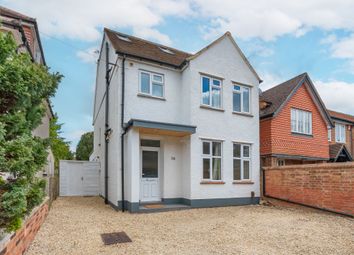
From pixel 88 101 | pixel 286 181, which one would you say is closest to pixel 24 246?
pixel 286 181

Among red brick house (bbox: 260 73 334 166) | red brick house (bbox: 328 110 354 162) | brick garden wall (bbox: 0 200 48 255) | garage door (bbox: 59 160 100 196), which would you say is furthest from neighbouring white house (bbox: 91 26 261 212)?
red brick house (bbox: 328 110 354 162)

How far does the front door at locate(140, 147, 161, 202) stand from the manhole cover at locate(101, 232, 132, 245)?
4403mm

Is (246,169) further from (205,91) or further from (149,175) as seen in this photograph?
(149,175)

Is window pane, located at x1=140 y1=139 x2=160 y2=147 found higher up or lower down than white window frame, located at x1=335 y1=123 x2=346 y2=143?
lower down

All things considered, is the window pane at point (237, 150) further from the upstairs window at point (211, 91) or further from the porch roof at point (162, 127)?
the porch roof at point (162, 127)

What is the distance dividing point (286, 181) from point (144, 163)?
22.1ft

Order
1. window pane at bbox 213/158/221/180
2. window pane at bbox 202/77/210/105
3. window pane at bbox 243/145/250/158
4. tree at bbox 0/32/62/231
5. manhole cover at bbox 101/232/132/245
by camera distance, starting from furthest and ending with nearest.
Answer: window pane at bbox 243/145/250/158
window pane at bbox 202/77/210/105
window pane at bbox 213/158/221/180
manhole cover at bbox 101/232/132/245
tree at bbox 0/32/62/231

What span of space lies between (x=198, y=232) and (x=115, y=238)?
7.21 feet

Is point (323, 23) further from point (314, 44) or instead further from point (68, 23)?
point (68, 23)

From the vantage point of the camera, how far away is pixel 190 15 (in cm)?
1160

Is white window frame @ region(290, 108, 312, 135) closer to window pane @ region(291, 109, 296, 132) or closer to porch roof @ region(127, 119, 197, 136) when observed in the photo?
window pane @ region(291, 109, 296, 132)

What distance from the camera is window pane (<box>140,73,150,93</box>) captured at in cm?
1188

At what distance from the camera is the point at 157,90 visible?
484 inches

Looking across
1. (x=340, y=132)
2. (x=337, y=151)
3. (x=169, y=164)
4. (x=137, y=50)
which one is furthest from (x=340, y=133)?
(x=137, y=50)
